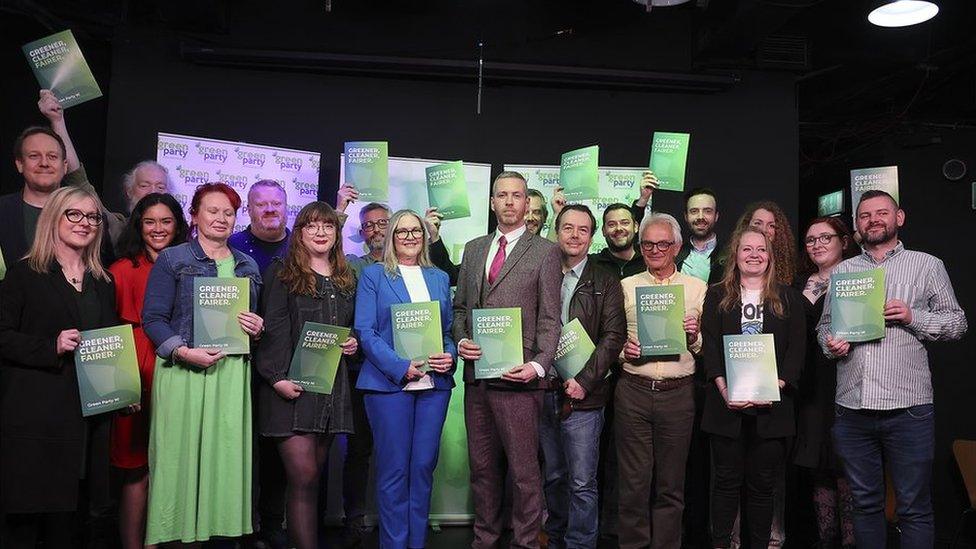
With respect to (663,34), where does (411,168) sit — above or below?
below

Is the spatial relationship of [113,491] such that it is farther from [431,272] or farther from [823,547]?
[823,547]

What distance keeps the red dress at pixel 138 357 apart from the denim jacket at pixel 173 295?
142 mm

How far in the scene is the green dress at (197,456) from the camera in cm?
322

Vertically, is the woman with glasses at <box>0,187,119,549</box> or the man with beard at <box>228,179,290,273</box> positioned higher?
the man with beard at <box>228,179,290,273</box>

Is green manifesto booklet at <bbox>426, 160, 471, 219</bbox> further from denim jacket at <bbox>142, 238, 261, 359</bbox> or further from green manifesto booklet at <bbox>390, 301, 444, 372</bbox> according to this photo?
denim jacket at <bbox>142, 238, 261, 359</bbox>

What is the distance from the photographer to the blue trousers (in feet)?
11.4

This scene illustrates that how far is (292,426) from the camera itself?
338 centimetres

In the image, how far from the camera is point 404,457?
3.50 m

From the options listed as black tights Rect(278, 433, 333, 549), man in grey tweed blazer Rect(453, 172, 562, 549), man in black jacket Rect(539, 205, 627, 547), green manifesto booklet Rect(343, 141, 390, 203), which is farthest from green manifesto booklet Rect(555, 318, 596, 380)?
green manifesto booklet Rect(343, 141, 390, 203)

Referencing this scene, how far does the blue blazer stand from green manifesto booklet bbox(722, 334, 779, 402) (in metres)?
1.23

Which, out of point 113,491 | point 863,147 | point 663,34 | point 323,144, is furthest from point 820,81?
point 113,491

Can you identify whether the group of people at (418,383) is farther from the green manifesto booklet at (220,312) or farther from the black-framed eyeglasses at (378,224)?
the black-framed eyeglasses at (378,224)

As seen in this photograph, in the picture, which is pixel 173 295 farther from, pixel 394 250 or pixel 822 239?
pixel 822 239

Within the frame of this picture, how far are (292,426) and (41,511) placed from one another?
3.12 feet
